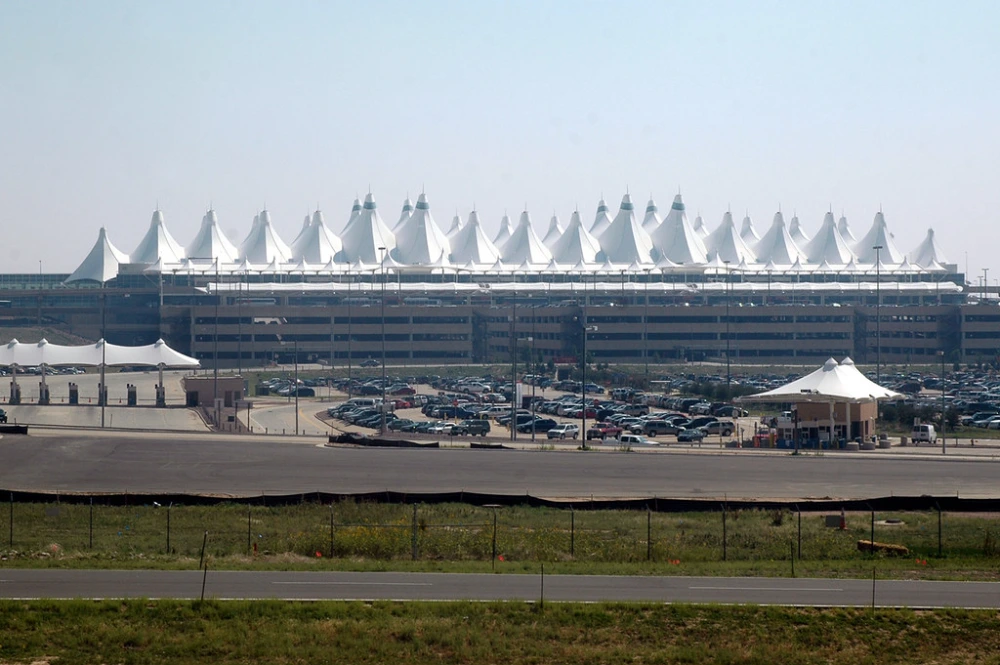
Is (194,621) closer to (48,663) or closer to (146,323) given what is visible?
(48,663)

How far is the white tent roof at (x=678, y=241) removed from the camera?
133m

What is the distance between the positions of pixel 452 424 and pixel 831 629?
38040 millimetres

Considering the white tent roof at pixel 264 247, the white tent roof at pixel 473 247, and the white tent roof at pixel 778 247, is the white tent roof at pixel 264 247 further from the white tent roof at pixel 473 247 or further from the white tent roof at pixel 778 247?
the white tent roof at pixel 778 247

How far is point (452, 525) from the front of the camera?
24.5 meters

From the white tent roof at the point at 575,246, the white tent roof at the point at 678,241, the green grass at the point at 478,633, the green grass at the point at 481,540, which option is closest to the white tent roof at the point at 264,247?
the white tent roof at the point at 575,246

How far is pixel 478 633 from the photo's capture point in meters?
16.4

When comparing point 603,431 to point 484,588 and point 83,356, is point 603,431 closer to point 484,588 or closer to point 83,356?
point 83,356

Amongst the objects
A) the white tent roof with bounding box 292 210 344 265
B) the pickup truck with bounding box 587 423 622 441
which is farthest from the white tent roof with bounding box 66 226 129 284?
the pickup truck with bounding box 587 423 622 441

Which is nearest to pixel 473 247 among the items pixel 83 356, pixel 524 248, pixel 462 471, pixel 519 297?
pixel 524 248

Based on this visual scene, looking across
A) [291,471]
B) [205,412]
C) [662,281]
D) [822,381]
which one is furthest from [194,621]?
[662,281]

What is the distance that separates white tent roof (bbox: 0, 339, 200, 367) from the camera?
2650 inches

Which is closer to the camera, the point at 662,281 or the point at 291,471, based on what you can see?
the point at 291,471

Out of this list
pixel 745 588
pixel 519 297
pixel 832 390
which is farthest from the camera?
pixel 519 297

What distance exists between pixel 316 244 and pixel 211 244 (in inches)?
415
